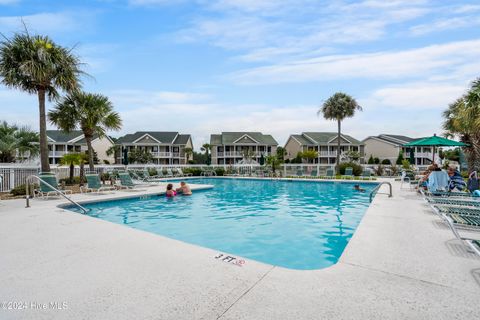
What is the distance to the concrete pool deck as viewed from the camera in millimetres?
2584

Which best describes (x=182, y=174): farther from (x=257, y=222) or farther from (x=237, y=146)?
(x=237, y=146)

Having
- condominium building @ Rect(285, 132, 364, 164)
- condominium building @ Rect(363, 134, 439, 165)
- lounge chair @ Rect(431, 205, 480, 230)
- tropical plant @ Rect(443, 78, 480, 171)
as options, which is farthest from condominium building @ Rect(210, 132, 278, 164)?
lounge chair @ Rect(431, 205, 480, 230)

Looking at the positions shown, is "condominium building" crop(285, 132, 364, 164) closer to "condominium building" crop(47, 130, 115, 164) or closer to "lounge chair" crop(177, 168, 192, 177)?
"lounge chair" crop(177, 168, 192, 177)

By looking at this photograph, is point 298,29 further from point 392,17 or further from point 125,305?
point 125,305

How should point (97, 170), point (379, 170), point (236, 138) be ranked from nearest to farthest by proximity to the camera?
point (97, 170) → point (379, 170) → point (236, 138)

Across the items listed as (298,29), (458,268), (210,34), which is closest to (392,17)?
(298,29)

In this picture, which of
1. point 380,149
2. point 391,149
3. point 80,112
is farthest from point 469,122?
point 380,149

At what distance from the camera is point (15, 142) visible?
674 inches

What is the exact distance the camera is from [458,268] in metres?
3.58

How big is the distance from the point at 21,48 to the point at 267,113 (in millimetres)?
21929

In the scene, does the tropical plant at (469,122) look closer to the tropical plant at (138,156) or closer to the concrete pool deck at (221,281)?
the concrete pool deck at (221,281)

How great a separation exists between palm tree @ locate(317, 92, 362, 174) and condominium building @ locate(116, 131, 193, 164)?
28.9 meters

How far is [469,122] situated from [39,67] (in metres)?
21.1

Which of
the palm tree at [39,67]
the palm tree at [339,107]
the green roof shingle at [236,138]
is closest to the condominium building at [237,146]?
the green roof shingle at [236,138]
